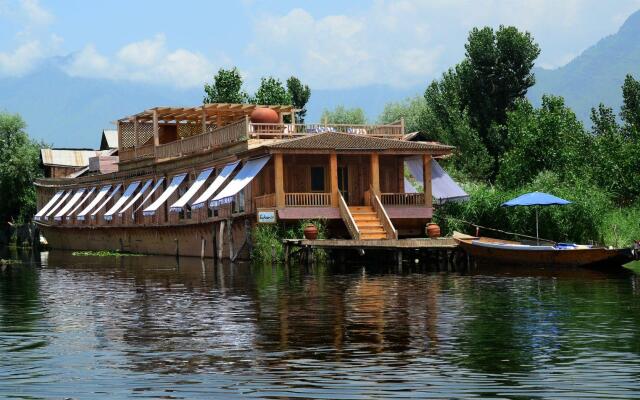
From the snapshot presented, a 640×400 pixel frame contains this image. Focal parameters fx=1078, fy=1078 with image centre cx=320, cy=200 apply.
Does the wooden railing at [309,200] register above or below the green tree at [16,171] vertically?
below

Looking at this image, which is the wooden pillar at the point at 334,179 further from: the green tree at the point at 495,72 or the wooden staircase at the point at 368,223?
the green tree at the point at 495,72

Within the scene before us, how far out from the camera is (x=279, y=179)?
1827 inches

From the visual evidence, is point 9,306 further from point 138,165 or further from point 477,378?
point 138,165

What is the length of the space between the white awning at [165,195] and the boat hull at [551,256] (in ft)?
59.8

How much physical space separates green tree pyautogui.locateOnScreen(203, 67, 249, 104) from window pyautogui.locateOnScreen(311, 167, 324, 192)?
164 feet

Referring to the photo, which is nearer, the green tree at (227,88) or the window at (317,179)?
the window at (317,179)

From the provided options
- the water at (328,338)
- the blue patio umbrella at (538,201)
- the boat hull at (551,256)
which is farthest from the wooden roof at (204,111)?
the water at (328,338)

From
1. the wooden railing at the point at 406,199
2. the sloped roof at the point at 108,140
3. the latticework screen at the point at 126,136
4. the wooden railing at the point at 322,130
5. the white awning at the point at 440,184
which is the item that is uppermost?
the sloped roof at the point at 108,140

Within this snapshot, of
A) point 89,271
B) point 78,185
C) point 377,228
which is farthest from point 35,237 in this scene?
point 377,228

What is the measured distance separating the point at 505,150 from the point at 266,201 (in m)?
34.2

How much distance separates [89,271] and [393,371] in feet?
103

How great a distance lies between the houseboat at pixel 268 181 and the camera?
46719mm

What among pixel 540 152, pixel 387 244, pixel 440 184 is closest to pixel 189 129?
pixel 440 184

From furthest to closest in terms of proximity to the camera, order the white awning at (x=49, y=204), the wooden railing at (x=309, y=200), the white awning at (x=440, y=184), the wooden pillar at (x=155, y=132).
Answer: the white awning at (x=49, y=204), the wooden pillar at (x=155, y=132), the white awning at (x=440, y=184), the wooden railing at (x=309, y=200)
